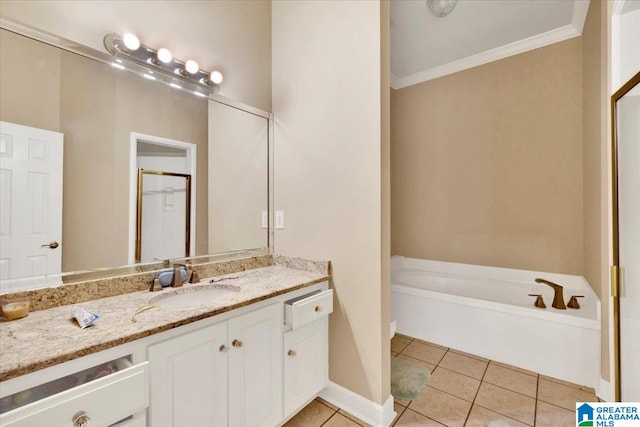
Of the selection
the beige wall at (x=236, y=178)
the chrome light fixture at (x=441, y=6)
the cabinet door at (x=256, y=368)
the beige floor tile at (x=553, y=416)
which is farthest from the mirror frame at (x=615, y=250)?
the beige wall at (x=236, y=178)

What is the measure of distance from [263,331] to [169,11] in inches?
72.2

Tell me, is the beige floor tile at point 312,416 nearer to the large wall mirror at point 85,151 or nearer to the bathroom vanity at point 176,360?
the bathroom vanity at point 176,360

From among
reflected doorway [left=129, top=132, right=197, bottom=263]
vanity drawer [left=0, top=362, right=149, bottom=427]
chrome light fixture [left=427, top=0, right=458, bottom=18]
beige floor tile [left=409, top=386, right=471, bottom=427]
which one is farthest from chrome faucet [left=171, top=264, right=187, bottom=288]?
chrome light fixture [left=427, top=0, right=458, bottom=18]

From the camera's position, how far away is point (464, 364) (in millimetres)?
2172

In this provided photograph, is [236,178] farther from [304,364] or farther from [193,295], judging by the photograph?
[304,364]

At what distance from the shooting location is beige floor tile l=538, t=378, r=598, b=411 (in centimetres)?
172

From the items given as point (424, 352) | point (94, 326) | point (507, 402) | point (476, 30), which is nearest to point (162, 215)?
point (94, 326)

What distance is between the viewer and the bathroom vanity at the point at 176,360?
0.76m

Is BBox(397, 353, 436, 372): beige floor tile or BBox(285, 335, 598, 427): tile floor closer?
BBox(285, 335, 598, 427): tile floor

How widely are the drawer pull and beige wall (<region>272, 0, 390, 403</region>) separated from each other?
1236 millimetres

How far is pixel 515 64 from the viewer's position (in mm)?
2746

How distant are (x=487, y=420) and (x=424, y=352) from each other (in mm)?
786
